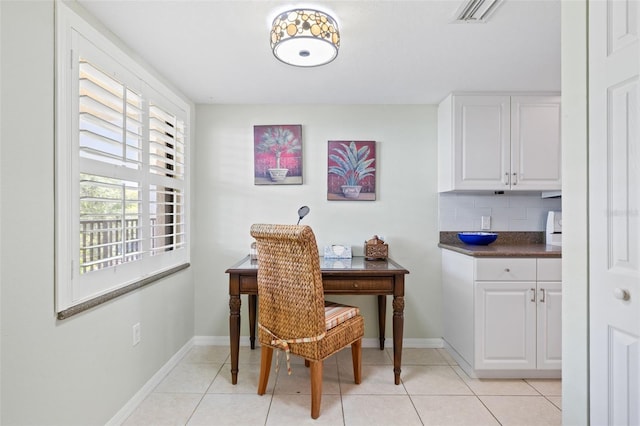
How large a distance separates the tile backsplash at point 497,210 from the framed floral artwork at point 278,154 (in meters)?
1.35

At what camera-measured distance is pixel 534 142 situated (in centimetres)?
277

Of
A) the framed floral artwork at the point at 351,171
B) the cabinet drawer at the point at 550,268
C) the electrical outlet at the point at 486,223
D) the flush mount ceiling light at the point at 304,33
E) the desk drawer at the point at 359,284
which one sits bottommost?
the desk drawer at the point at 359,284

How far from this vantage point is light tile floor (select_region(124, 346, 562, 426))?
199cm

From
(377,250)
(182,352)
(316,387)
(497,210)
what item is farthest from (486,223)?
(182,352)

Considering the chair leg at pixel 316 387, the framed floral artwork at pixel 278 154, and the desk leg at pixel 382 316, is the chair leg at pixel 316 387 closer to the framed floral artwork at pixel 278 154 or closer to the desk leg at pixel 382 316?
the desk leg at pixel 382 316

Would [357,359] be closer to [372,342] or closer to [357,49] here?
[372,342]

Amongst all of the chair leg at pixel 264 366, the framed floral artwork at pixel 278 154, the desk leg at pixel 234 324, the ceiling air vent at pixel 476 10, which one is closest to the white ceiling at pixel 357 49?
the ceiling air vent at pixel 476 10

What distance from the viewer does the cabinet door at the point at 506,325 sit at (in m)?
2.41

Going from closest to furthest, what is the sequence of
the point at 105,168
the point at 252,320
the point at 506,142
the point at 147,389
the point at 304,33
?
the point at 304,33, the point at 105,168, the point at 147,389, the point at 506,142, the point at 252,320

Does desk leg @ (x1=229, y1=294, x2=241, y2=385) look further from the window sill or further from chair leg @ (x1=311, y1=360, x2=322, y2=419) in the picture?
chair leg @ (x1=311, y1=360, x2=322, y2=419)

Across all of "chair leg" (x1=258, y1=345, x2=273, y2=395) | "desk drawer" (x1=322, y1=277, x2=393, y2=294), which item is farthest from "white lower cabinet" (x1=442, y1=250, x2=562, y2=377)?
"chair leg" (x1=258, y1=345, x2=273, y2=395)

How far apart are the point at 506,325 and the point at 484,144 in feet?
4.55

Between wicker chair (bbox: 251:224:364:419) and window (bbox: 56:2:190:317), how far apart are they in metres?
0.75
